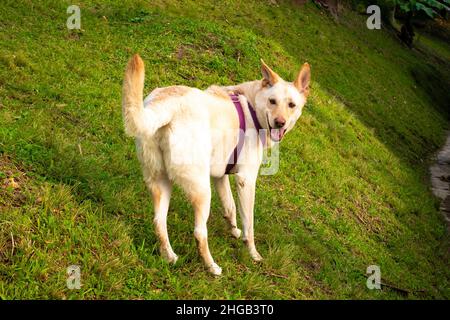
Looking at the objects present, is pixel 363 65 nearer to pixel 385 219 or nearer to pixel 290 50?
pixel 290 50

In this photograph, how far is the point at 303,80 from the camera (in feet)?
18.1

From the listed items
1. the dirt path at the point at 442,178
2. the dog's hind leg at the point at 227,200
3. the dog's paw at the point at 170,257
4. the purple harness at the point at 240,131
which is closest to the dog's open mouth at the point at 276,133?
the purple harness at the point at 240,131

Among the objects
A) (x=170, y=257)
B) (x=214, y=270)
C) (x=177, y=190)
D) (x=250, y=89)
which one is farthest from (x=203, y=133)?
(x=177, y=190)

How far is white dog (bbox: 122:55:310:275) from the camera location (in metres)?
4.51

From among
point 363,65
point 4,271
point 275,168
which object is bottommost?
point 363,65

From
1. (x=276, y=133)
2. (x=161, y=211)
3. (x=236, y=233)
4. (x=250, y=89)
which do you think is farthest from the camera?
(x=236, y=233)

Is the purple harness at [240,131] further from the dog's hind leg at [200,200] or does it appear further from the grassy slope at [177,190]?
the grassy slope at [177,190]

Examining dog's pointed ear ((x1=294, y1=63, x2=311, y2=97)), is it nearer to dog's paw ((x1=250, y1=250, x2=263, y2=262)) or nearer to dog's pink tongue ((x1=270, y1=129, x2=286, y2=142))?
dog's pink tongue ((x1=270, y1=129, x2=286, y2=142))

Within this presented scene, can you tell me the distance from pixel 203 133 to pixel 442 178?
46.1 feet

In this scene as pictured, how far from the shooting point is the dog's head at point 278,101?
522 cm

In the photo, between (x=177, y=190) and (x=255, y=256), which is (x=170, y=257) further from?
(x=177, y=190)
